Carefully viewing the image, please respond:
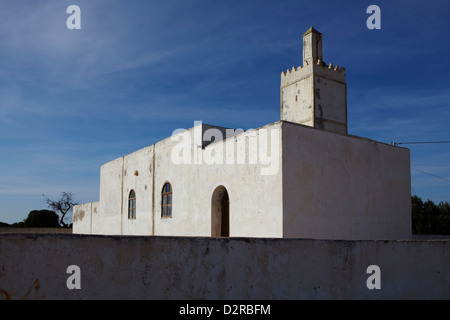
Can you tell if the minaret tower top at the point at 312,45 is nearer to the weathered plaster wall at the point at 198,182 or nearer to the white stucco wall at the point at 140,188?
the weathered plaster wall at the point at 198,182

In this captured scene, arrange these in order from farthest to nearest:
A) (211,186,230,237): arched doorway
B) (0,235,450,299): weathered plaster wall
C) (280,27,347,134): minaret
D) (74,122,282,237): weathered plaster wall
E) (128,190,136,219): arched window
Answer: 1. (128,190,136,219): arched window
2. (280,27,347,134): minaret
3. (211,186,230,237): arched doorway
4. (74,122,282,237): weathered plaster wall
5. (0,235,450,299): weathered plaster wall

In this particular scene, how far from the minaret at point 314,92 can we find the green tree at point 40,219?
23359 millimetres

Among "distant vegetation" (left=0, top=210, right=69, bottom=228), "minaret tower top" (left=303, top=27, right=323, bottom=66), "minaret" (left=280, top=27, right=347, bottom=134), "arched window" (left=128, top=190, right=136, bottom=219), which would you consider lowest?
"distant vegetation" (left=0, top=210, right=69, bottom=228)

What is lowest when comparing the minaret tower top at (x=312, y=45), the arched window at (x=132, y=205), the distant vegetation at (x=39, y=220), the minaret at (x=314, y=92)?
the distant vegetation at (x=39, y=220)

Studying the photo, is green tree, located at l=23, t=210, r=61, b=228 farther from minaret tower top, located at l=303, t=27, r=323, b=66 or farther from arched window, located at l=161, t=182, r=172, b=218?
minaret tower top, located at l=303, t=27, r=323, b=66

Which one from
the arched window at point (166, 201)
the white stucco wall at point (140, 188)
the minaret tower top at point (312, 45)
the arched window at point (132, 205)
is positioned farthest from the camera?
the arched window at point (132, 205)

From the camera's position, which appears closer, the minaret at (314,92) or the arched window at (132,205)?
the minaret at (314,92)

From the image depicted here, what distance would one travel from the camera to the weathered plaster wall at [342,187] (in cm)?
1046

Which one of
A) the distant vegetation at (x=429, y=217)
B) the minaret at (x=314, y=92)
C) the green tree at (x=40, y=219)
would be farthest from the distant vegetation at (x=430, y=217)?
the green tree at (x=40, y=219)

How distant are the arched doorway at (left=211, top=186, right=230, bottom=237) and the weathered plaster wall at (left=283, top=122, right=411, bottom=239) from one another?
9.11 feet

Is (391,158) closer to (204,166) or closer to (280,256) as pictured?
(204,166)

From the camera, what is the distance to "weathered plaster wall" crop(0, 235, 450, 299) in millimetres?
4098

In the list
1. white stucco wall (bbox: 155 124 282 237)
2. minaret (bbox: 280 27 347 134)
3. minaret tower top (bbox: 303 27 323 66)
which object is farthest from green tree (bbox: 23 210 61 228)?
minaret tower top (bbox: 303 27 323 66)

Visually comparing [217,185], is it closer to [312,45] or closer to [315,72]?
[315,72]
